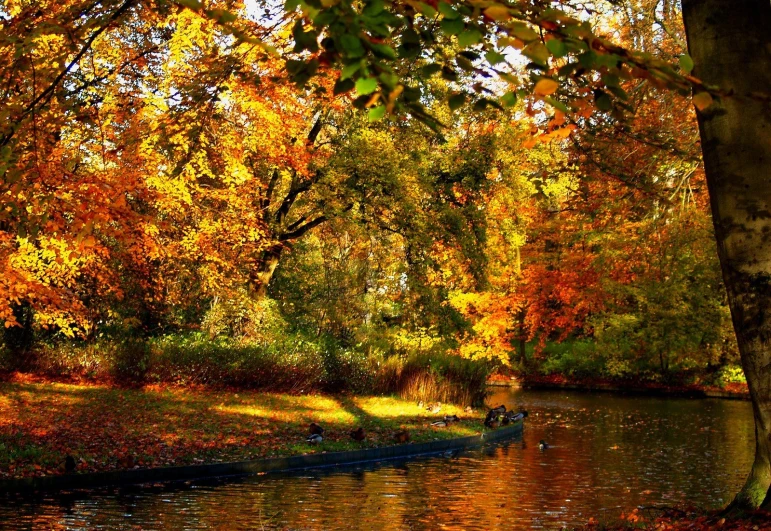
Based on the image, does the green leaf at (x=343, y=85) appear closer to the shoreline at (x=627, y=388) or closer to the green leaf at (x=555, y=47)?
the green leaf at (x=555, y=47)

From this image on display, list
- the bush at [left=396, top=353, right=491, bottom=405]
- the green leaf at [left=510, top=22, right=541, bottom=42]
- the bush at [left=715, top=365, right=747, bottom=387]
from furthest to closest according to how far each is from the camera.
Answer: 1. the bush at [left=715, top=365, right=747, bottom=387]
2. the bush at [left=396, top=353, right=491, bottom=405]
3. the green leaf at [left=510, top=22, right=541, bottom=42]

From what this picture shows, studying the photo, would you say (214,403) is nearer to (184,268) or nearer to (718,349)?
(184,268)

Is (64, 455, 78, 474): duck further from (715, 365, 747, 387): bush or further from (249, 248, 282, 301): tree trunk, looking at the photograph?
(715, 365, 747, 387): bush

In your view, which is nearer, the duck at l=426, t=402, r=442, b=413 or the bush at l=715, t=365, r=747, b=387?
the duck at l=426, t=402, r=442, b=413

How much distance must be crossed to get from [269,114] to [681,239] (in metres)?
9.03

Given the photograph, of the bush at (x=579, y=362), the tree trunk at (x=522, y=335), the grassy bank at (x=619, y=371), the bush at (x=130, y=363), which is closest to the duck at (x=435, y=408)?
the bush at (x=130, y=363)

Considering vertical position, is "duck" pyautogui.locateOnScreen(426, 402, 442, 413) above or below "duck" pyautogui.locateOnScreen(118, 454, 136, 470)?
above

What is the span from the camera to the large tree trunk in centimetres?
568

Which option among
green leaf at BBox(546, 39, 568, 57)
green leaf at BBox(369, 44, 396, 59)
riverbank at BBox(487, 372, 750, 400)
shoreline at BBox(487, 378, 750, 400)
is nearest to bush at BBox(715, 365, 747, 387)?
riverbank at BBox(487, 372, 750, 400)

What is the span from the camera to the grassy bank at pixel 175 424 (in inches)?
480

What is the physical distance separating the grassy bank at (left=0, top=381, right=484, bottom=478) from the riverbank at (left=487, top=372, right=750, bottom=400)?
581 inches

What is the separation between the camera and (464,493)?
11.6 meters

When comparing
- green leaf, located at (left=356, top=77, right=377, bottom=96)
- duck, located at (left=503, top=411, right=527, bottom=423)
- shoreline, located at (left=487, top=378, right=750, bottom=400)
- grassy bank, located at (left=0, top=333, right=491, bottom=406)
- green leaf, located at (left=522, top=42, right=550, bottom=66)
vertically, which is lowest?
duck, located at (left=503, top=411, right=527, bottom=423)

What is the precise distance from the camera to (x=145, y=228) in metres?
15.2
